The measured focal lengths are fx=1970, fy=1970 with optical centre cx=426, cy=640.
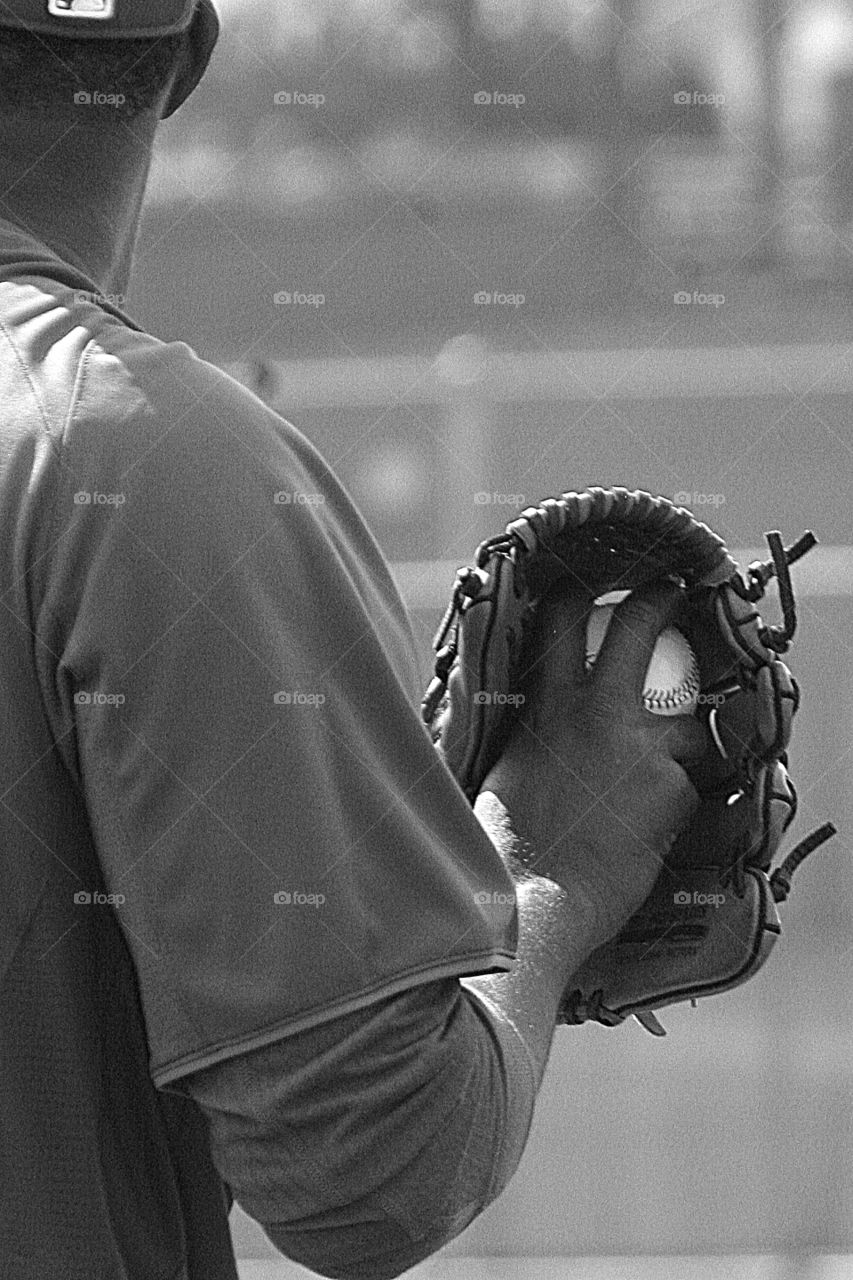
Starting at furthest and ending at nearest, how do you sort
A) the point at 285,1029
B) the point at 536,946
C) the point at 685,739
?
1. the point at 685,739
2. the point at 536,946
3. the point at 285,1029

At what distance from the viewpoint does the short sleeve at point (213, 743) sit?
520mm

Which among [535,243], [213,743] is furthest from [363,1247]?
[535,243]

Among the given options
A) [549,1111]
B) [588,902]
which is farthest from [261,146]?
[588,902]

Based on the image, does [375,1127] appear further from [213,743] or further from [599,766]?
[599,766]

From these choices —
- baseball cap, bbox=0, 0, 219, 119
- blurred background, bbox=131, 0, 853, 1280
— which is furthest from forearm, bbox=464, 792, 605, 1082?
blurred background, bbox=131, 0, 853, 1280

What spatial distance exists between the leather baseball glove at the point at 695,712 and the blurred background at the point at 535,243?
284 cm

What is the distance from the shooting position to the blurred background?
149 inches

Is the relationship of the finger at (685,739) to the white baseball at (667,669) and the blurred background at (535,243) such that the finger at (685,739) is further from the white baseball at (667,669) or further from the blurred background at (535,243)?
the blurred background at (535,243)

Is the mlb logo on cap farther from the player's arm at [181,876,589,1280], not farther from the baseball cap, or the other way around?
the player's arm at [181,876,589,1280]

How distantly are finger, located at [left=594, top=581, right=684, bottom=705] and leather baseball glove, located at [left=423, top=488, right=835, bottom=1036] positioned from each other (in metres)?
0.01

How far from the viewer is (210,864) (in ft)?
1.72

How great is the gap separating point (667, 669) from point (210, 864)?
Answer: 0.35 m

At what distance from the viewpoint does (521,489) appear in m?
3.72

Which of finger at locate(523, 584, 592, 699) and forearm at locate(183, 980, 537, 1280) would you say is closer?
forearm at locate(183, 980, 537, 1280)
